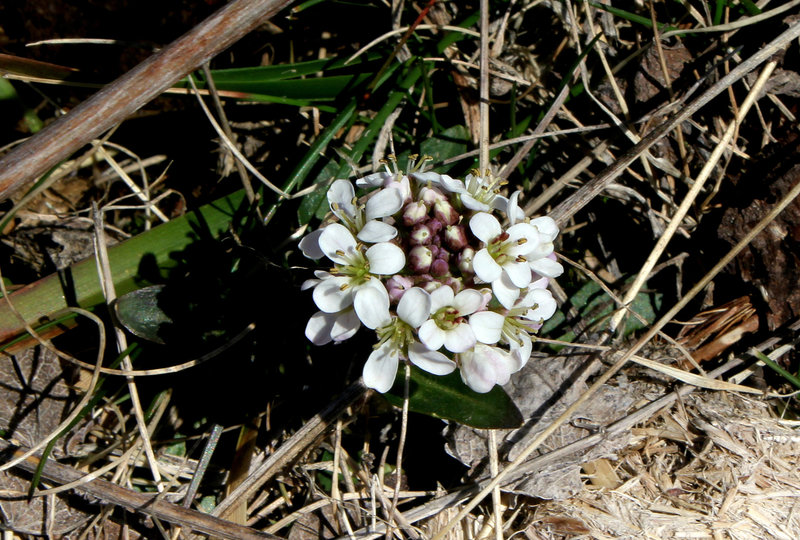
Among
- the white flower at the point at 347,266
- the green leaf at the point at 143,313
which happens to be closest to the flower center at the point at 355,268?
the white flower at the point at 347,266

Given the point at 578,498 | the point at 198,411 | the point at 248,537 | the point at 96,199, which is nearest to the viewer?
the point at 248,537

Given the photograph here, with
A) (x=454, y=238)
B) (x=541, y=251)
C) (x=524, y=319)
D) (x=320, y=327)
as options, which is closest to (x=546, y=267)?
(x=541, y=251)

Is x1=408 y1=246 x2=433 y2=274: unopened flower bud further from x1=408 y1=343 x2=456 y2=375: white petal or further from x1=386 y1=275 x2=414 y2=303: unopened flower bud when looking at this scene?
x1=408 y1=343 x2=456 y2=375: white petal

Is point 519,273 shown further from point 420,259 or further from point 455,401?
point 455,401

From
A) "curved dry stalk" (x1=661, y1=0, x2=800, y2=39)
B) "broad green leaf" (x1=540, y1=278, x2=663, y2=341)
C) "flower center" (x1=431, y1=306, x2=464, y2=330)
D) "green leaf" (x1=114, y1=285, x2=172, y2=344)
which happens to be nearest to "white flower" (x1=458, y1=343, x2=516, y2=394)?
"flower center" (x1=431, y1=306, x2=464, y2=330)

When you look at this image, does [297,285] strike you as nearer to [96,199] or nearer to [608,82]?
[96,199]

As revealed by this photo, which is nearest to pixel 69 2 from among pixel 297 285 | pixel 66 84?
pixel 66 84

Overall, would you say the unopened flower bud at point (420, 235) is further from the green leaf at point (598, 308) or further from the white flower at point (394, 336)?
the green leaf at point (598, 308)
